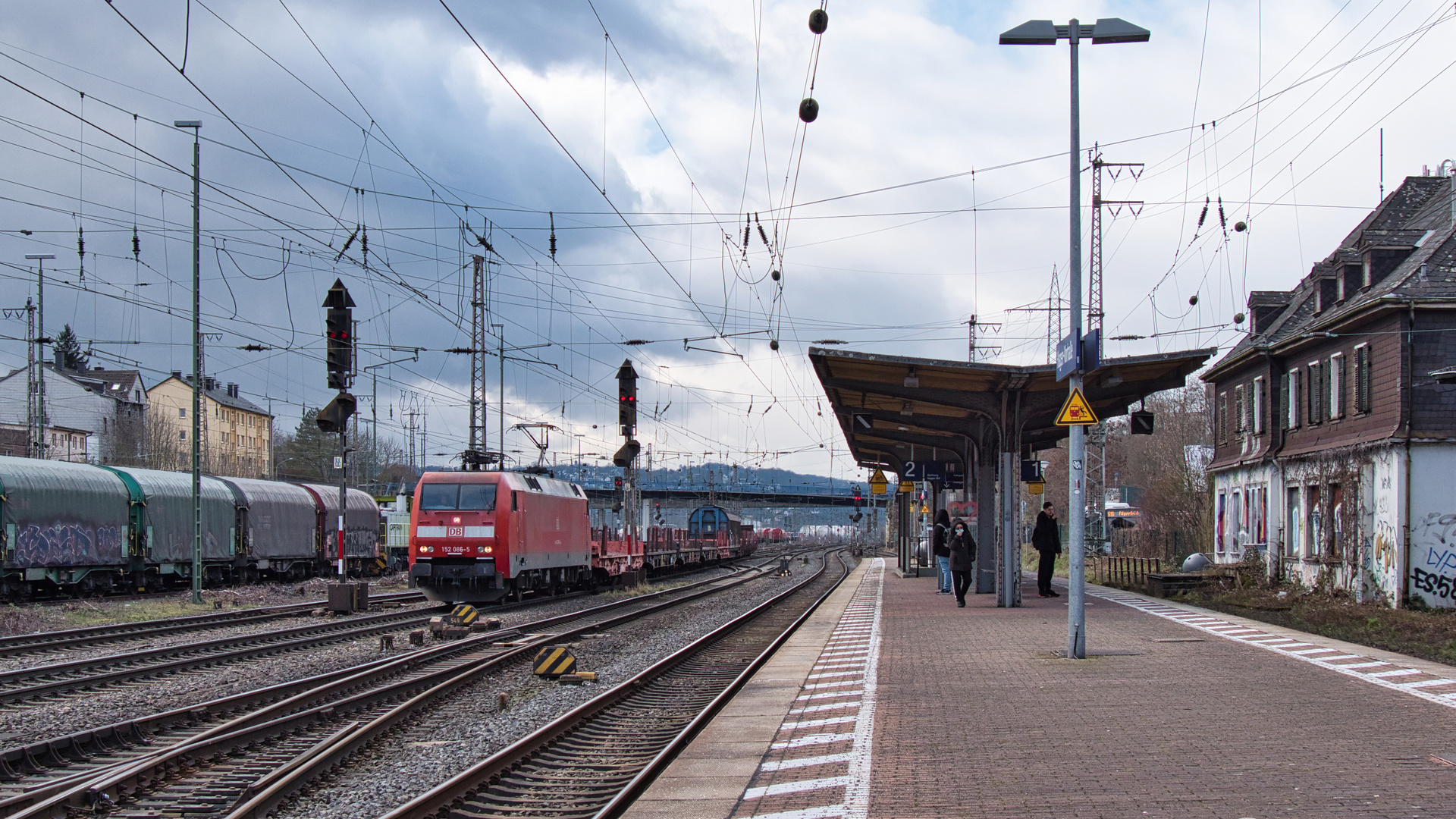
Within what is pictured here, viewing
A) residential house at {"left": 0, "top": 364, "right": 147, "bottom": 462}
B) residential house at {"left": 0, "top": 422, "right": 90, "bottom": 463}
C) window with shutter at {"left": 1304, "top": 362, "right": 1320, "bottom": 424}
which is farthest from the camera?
residential house at {"left": 0, "top": 364, "right": 147, "bottom": 462}

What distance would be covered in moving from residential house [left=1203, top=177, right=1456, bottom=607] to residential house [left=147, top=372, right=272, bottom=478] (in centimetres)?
5606

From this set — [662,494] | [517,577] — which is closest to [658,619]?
[517,577]

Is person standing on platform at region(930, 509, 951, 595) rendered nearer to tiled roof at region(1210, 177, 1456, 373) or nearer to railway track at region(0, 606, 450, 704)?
tiled roof at region(1210, 177, 1456, 373)

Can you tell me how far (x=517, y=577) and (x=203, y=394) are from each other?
51.1 meters

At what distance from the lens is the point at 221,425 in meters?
79.9

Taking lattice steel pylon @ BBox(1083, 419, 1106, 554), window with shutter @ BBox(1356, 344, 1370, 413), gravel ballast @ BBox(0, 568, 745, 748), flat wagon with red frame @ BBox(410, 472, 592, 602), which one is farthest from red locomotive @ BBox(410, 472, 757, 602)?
lattice steel pylon @ BBox(1083, 419, 1106, 554)

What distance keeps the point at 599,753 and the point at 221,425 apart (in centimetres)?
7802

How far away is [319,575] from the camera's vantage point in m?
40.0

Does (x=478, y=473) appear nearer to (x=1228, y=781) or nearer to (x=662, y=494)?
(x=1228, y=781)

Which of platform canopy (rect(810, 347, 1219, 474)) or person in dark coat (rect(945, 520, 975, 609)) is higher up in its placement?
Answer: platform canopy (rect(810, 347, 1219, 474))

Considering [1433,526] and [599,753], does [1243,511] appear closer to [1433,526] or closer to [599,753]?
[1433,526]

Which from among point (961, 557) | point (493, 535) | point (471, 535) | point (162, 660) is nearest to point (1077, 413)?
point (961, 557)

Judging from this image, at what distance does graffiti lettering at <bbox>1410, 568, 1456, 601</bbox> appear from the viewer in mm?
22312

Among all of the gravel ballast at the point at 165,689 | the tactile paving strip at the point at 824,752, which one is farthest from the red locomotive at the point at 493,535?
the tactile paving strip at the point at 824,752
